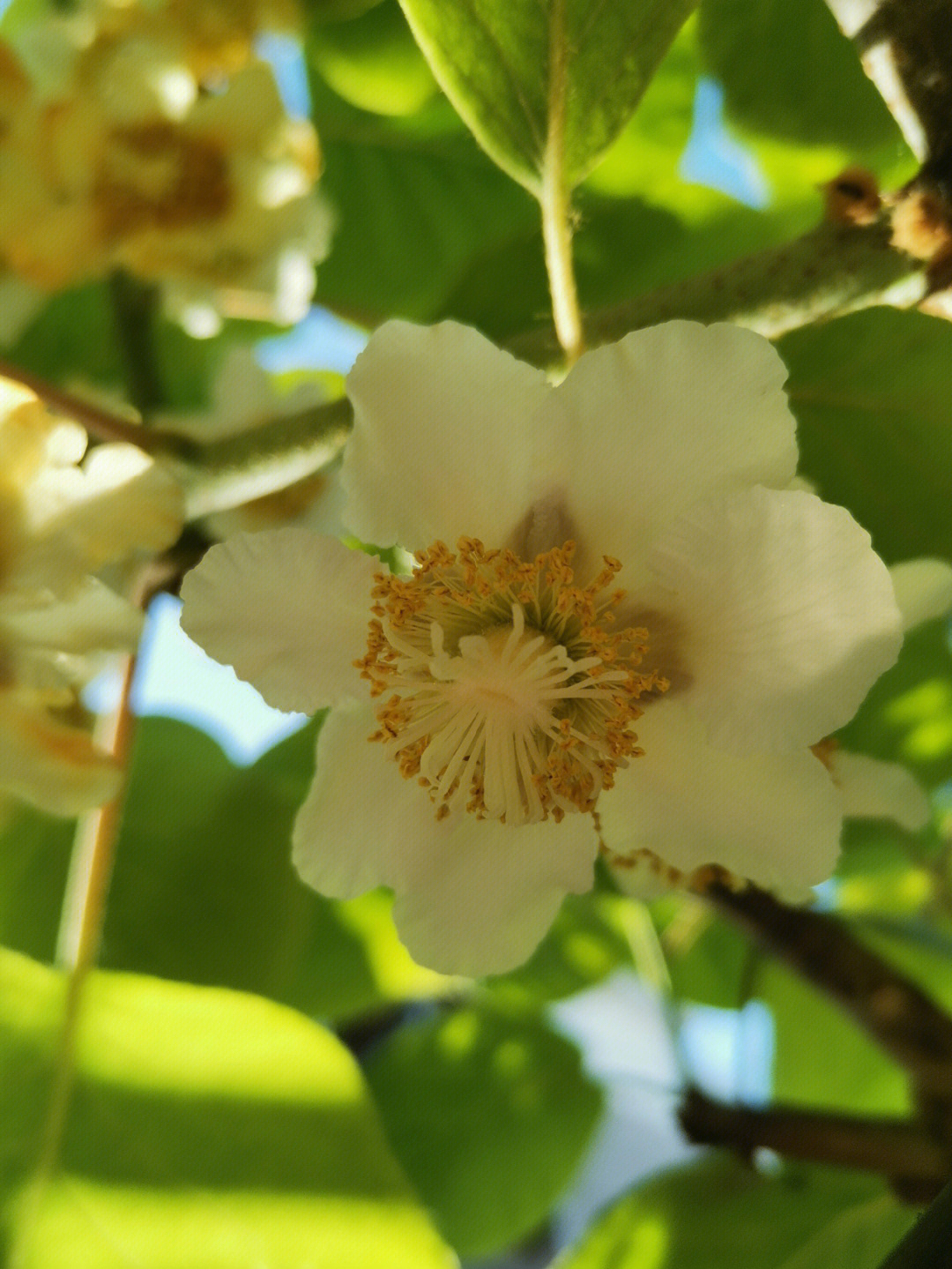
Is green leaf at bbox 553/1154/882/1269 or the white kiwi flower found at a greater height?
the white kiwi flower

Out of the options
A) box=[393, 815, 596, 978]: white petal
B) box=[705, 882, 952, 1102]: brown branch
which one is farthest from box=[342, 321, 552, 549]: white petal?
box=[705, 882, 952, 1102]: brown branch

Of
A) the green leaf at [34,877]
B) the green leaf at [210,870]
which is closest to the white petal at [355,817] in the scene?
the green leaf at [210,870]

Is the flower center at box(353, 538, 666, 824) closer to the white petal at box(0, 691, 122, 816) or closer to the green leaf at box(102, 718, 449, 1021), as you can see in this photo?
the white petal at box(0, 691, 122, 816)

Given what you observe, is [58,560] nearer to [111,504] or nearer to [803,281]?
[111,504]

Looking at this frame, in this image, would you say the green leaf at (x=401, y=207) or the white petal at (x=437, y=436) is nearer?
the white petal at (x=437, y=436)

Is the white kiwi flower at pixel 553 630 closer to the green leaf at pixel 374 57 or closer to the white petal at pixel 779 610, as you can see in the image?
the white petal at pixel 779 610

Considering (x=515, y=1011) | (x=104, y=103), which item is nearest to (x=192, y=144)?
(x=104, y=103)

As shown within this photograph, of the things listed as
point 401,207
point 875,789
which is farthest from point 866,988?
point 401,207

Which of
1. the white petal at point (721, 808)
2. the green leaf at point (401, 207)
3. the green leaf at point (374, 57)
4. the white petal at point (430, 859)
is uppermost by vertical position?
the green leaf at point (374, 57)

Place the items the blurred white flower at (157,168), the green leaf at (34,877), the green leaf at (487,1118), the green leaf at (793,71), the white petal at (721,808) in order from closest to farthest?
the white petal at (721,808)
the green leaf at (793,71)
the blurred white flower at (157,168)
the green leaf at (34,877)
the green leaf at (487,1118)
